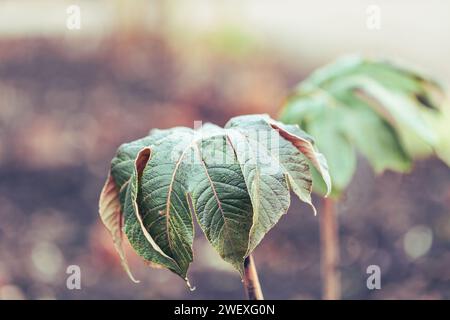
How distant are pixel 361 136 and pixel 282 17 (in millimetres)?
3025

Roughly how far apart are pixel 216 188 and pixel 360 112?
0.51 metres

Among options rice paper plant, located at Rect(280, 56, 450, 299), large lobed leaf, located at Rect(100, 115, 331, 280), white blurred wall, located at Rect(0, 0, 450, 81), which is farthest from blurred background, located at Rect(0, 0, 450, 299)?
large lobed leaf, located at Rect(100, 115, 331, 280)

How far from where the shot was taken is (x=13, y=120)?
2688 millimetres

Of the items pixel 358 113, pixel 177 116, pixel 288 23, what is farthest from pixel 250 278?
pixel 288 23

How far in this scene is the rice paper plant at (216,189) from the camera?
561mm

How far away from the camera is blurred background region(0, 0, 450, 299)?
175 centimetres

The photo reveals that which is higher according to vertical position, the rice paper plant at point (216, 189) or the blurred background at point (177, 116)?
the rice paper plant at point (216, 189)

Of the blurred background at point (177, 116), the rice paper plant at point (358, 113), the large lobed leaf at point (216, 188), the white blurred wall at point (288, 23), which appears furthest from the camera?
the white blurred wall at point (288, 23)

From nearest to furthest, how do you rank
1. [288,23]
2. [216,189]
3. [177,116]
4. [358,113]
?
[216,189], [358,113], [177,116], [288,23]

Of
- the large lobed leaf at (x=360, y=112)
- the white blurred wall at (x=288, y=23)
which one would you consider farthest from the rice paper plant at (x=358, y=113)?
the white blurred wall at (x=288, y=23)

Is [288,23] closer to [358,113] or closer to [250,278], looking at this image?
[358,113]

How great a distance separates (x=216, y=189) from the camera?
0.57 m

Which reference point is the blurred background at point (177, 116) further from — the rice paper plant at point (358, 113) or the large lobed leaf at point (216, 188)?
the large lobed leaf at point (216, 188)
